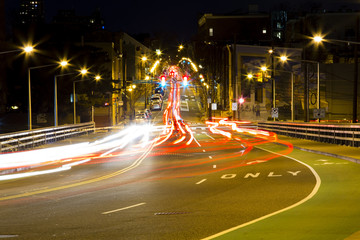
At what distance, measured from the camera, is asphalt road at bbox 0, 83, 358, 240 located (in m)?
9.55

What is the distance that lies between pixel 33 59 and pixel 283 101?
40.2 meters

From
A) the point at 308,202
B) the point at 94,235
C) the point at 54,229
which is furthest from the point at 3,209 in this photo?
the point at 308,202

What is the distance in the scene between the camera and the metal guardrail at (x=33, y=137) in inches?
1153

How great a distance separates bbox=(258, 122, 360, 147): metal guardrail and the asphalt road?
8.26 m

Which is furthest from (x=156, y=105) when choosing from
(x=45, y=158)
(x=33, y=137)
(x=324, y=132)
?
(x=45, y=158)

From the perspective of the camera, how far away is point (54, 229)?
378 inches

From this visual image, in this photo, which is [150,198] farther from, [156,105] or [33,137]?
[156,105]

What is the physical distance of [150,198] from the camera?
526 inches

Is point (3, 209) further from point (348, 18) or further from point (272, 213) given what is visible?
point (348, 18)

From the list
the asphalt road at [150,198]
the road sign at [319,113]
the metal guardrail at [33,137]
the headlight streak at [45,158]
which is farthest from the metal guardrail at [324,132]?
the metal guardrail at [33,137]

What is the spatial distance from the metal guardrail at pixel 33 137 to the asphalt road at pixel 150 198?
27.0 ft

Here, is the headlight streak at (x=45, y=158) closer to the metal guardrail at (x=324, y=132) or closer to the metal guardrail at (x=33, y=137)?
the metal guardrail at (x=33, y=137)

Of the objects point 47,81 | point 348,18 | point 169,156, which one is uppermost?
point 348,18

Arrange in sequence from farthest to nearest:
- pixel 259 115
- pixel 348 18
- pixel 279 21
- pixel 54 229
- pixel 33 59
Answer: pixel 279 21, pixel 348 18, pixel 259 115, pixel 33 59, pixel 54 229
